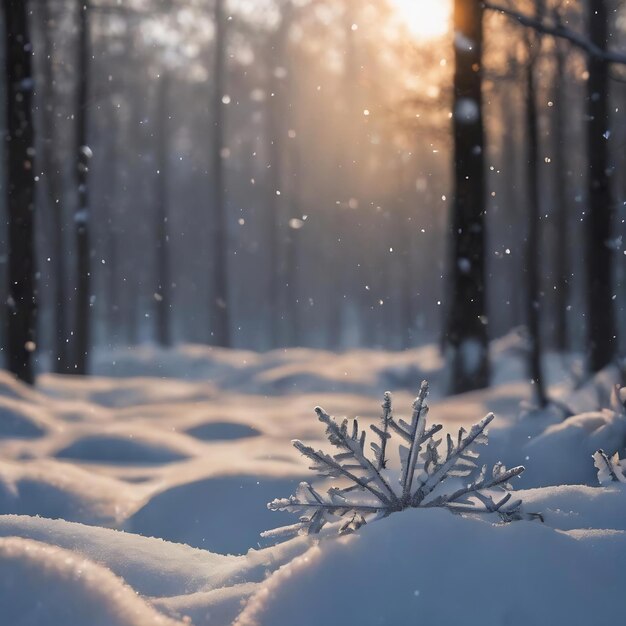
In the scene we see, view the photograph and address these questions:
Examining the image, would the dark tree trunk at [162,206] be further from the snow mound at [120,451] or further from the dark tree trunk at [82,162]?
the snow mound at [120,451]

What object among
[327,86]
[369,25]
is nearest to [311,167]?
[327,86]

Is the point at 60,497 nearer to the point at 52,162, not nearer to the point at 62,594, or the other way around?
the point at 62,594

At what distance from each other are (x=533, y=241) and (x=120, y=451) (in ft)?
33.5

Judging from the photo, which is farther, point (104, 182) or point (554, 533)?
point (104, 182)

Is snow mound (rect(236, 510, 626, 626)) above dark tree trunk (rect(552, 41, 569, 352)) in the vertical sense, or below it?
below

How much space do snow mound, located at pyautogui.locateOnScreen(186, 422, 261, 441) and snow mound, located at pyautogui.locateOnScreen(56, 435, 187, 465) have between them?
3.01ft

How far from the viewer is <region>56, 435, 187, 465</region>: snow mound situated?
6.03 meters

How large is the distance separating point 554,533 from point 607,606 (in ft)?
0.75

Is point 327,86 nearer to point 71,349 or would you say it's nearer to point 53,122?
point 53,122

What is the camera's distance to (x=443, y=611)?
193 cm

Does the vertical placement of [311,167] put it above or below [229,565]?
above

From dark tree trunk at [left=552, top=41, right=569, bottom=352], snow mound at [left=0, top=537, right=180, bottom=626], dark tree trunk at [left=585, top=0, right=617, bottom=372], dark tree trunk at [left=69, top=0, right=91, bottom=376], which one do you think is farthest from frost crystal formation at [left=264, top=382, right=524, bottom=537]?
dark tree trunk at [left=552, top=41, right=569, bottom=352]

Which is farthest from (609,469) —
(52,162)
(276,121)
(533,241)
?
(276,121)

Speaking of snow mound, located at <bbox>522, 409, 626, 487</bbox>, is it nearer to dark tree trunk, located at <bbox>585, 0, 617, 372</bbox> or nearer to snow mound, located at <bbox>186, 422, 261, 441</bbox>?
snow mound, located at <bbox>186, 422, 261, 441</bbox>
